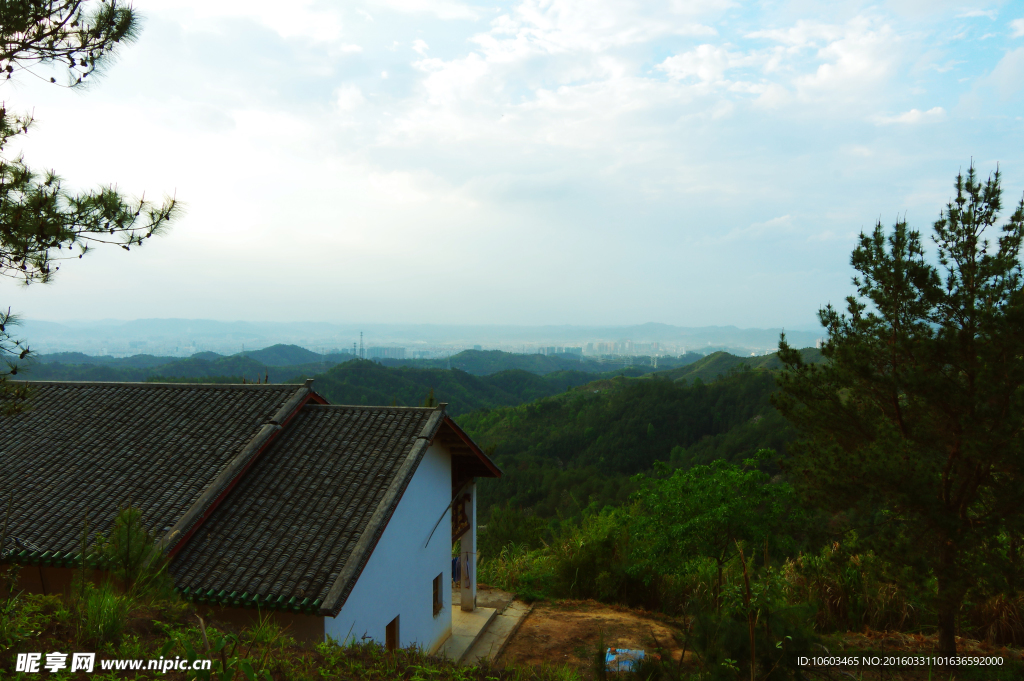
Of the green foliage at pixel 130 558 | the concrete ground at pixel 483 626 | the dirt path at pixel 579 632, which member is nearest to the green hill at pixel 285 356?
the concrete ground at pixel 483 626

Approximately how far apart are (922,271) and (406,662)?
6.42 m

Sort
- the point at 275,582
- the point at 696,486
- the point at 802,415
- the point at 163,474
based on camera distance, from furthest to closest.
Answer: the point at 696,486 → the point at 163,474 → the point at 802,415 → the point at 275,582

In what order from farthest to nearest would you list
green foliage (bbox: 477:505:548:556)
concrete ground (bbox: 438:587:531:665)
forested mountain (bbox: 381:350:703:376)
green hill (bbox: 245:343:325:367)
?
1. forested mountain (bbox: 381:350:703:376)
2. green hill (bbox: 245:343:325:367)
3. green foliage (bbox: 477:505:548:556)
4. concrete ground (bbox: 438:587:531:665)

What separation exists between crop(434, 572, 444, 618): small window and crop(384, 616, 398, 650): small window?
4.81 feet

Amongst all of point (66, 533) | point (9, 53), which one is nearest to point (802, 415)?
point (9, 53)

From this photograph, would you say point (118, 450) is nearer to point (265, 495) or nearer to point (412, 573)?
point (265, 495)

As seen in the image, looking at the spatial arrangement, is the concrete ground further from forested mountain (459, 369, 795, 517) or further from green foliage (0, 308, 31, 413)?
forested mountain (459, 369, 795, 517)

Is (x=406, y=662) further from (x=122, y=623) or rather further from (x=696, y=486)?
(x=696, y=486)

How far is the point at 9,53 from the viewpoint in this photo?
3.71 meters

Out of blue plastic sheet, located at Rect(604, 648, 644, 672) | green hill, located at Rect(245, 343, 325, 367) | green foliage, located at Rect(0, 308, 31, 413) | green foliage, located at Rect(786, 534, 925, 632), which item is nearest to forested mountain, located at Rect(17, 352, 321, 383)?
green hill, located at Rect(245, 343, 325, 367)

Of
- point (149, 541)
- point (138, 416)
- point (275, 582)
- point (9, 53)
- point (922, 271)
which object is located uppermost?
point (9, 53)

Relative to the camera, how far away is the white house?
248 inches

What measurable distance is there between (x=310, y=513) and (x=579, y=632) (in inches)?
194

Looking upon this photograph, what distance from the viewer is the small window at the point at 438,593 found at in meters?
8.95
